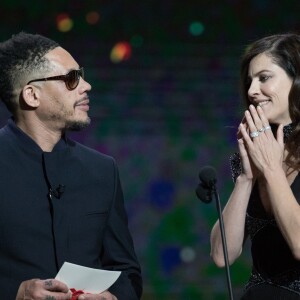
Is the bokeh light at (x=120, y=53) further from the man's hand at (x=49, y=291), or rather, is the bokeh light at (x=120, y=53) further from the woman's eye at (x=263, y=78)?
the man's hand at (x=49, y=291)

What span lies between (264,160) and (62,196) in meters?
0.59

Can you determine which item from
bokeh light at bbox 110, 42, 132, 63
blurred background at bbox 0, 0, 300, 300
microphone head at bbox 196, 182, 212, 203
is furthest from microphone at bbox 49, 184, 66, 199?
bokeh light at bbox 110, 42, 132, 63

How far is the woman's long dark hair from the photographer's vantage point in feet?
8.20

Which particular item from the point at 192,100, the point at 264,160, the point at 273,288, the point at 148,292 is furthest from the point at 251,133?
the point at 148,292

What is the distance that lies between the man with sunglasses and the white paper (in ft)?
0.08

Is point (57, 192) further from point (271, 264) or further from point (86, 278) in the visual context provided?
point (271, 264)

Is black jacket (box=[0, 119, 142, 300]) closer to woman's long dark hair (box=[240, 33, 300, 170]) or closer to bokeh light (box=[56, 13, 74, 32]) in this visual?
woman's long dark hair (box=[240, 33, 300, 170])

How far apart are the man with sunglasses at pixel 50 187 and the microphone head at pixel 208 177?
1.20 ft

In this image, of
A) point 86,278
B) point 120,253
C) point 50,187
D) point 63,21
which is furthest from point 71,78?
point 63,21

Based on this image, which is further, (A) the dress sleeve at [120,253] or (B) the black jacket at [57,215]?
(A) the dress sleeve at [120,253]

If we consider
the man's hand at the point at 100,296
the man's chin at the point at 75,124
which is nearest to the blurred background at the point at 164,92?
the man's chin at the point at 75,124

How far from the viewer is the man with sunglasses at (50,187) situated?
7.60ft

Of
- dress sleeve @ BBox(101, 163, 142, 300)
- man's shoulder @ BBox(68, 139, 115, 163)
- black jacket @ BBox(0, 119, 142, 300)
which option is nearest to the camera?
black jacket @ BBox(0, 119, 142, 300)

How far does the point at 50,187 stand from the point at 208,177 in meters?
0.47
